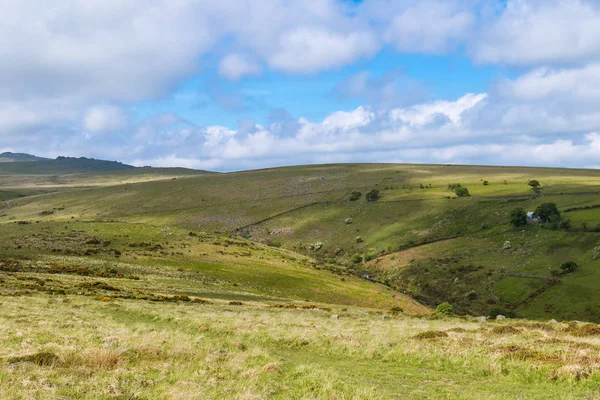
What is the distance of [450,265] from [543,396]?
10504 cm

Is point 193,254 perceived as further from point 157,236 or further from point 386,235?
point 386,235

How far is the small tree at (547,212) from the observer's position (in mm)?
127600

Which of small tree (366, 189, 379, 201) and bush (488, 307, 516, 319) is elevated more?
small tree (366, 189, 379, 201)

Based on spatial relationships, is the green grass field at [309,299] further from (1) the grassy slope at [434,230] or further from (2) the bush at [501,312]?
(2) the bush at [501,312]

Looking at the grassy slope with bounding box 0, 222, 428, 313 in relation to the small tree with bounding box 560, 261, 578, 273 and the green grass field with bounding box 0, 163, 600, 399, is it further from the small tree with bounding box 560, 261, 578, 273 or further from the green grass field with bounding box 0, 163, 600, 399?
the small tree with bounding box 560, 261, 578, 273

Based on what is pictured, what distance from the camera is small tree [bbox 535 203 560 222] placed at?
419ft

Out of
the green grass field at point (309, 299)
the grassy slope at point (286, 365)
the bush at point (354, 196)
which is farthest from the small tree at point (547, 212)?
the grassy slope at point (286, 365)

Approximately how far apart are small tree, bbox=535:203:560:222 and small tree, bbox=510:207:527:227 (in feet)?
13.4

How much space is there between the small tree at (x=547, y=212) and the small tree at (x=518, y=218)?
13.4 feet

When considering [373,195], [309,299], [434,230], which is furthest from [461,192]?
[309,299]

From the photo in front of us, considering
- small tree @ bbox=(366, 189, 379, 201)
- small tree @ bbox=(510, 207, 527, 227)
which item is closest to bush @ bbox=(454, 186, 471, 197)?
small tree @ bbox=(366, 189, 379, 201)

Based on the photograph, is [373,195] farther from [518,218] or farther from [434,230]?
[518,218]

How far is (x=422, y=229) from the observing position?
454 feet

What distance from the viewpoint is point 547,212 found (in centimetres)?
12850
